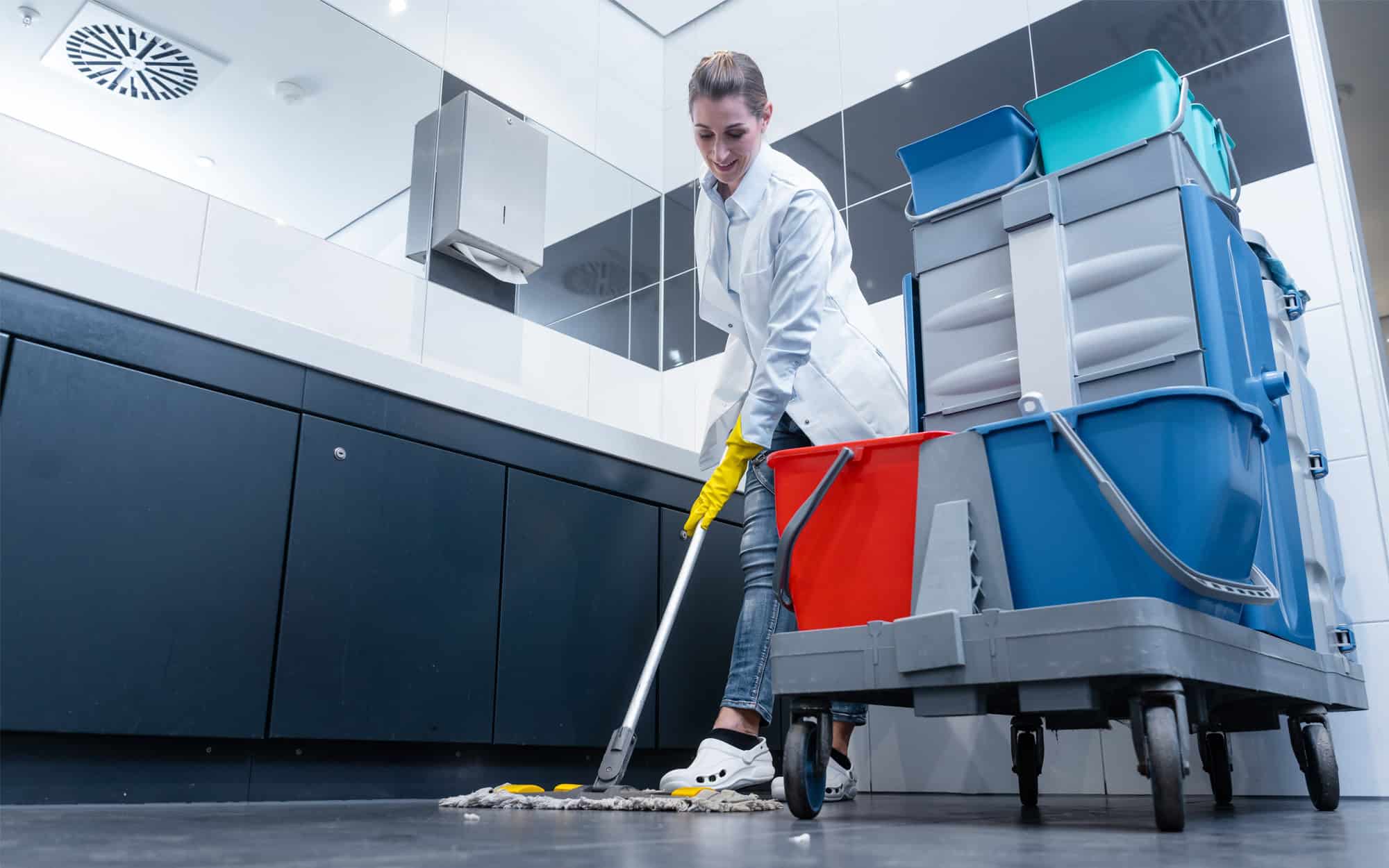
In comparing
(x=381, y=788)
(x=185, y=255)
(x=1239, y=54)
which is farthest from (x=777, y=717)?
(x=1239, y=54)

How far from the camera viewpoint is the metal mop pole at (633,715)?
1457 millimetres

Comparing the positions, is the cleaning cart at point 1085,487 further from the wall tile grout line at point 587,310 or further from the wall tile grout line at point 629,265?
the wall tile grout line at point 629,265

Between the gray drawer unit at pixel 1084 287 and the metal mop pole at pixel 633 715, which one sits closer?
the gray drawer unit at pixel 1084 287

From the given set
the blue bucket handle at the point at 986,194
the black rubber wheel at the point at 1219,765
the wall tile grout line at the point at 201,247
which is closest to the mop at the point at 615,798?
the black rubber wheel at the point at 1219,765

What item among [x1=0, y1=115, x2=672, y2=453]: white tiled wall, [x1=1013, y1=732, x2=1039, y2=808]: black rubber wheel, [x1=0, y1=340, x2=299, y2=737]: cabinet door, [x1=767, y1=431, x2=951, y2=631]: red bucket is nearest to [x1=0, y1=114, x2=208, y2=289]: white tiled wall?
[x1=0, y1=115, x2=672, y2=453]: white tiled wall

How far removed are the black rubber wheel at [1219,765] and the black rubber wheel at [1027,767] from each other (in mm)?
264

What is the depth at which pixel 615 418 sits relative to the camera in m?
2.95

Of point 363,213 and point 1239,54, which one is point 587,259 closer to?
point 363,213

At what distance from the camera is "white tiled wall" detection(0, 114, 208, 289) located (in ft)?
6.18

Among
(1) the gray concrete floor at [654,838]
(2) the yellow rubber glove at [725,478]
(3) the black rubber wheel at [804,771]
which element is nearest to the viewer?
(1) the gray concrete floor at [654,838]

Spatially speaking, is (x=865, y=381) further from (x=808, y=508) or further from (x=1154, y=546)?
(x=1154, y=546)

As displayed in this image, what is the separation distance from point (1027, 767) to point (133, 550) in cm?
133

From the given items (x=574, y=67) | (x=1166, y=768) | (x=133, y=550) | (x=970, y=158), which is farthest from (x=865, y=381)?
(x=574, y=67)

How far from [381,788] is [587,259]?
1.80 metres
